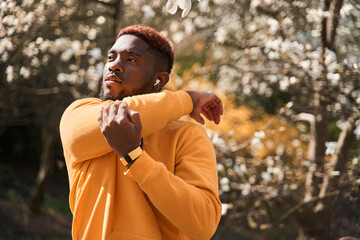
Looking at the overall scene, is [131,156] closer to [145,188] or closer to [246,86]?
[145,188]

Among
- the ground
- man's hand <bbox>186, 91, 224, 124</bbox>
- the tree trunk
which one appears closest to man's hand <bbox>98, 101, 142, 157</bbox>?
man's hand <bbox>186, 91, 224, 124</bbox>

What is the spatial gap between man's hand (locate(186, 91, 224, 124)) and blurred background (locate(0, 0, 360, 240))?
1480 millimetres

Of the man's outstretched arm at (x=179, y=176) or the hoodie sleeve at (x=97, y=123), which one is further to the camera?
the hoodie sleeve at (x=97, y=123)

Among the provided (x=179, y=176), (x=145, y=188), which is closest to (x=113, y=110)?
(x=145, y=188)

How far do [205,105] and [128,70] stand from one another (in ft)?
1.07

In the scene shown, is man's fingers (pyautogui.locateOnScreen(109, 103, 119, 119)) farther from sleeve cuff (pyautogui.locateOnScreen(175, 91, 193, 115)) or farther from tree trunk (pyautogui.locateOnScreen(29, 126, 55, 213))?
tree trunk (pyautogui.locateOnScreen(29, 126, 55, 213))

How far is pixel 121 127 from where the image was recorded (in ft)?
4.17

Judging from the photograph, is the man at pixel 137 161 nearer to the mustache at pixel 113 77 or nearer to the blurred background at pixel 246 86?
the mustache at pixel 113 77

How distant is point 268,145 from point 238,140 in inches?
21.9

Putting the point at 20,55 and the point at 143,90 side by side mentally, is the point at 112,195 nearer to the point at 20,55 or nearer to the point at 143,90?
the point at 143,90

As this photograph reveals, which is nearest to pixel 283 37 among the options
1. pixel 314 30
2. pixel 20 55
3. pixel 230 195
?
pixel 314 30

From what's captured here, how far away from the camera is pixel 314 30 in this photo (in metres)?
5.37

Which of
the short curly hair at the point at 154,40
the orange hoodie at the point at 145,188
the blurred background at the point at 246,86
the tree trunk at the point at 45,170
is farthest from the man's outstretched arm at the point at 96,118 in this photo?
the tree trunk at the point at 45,170

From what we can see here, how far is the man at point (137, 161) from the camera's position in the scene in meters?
1.33
